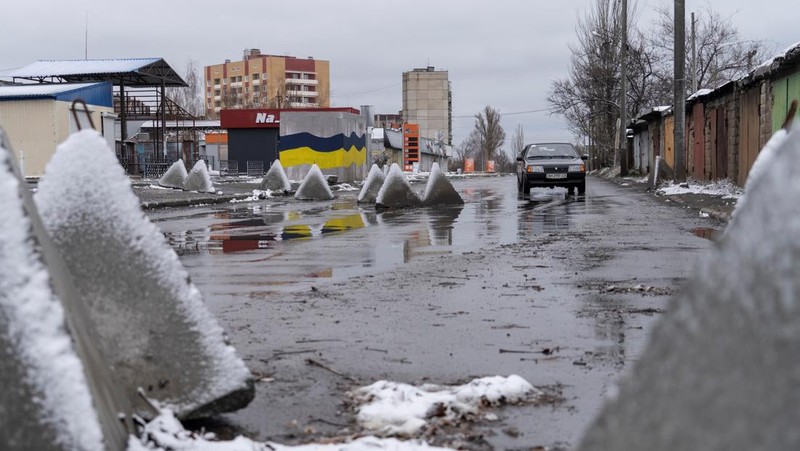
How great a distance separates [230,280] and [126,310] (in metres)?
4.57

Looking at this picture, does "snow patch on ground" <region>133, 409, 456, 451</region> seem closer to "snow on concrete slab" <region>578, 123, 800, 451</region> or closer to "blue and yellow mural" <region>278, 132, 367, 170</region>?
"snow on concrete slab" <region>578, 123, 800, 451</region>

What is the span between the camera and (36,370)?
7.16 feet

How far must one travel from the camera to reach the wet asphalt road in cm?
359

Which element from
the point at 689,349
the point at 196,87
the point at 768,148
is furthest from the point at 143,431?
the point at 196,87

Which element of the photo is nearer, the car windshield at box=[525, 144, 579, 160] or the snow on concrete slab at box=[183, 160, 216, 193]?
the car windshield at box=[525, 144, 579, 160]

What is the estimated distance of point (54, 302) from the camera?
2.27 m

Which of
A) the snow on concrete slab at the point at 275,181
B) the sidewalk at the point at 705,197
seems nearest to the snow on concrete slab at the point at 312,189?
the snow on concrete slab at the point at 275,181

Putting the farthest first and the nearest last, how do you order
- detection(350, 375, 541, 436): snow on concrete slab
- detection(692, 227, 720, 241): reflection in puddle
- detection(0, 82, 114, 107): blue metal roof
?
detection(0, 82, 114, 107): blue metal roof < detection(692, 227, 720, 241): reflection in puddle < detection(350, 375, 541, 436): snow on concrete slab

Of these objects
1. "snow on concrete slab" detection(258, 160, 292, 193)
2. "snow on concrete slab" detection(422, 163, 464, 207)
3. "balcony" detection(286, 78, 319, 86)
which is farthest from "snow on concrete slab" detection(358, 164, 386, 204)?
"balcony" detection(286, 78, 319, 86)

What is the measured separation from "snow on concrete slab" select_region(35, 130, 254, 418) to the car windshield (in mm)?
23150

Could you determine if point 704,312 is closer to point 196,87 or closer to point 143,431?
point 143,431

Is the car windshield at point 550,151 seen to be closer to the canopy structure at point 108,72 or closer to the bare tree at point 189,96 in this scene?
the canopy structure at point 108,72

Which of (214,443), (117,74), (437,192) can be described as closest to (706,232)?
(437,192)

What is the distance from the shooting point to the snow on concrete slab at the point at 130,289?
10.1ft
